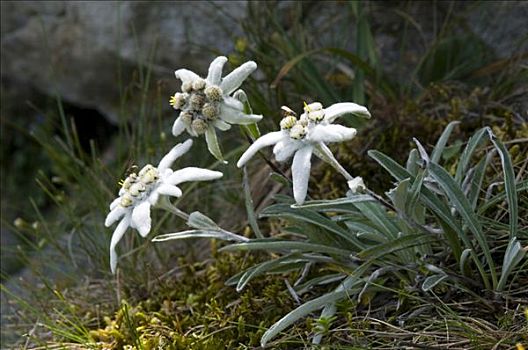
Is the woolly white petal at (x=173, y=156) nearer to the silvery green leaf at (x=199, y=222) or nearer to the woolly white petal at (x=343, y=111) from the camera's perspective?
the silvery green leaf at (x=199, y=222)

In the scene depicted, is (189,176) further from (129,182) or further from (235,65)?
(235,65)

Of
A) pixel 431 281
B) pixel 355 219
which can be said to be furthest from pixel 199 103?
pixel 431 281

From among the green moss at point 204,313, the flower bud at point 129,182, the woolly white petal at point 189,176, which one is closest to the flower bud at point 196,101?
the woolly white petal at point 189,176

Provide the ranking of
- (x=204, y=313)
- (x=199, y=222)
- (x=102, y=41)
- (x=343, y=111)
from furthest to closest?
(x=102, y=41)
(x=204, y=313)
(x=199, y=222)
(x=343, y=111)

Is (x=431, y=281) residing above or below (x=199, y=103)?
below

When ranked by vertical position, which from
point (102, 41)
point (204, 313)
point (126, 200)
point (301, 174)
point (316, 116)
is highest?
point (316, 116)

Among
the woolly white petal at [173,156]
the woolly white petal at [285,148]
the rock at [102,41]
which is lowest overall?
the rock at [102,41]
